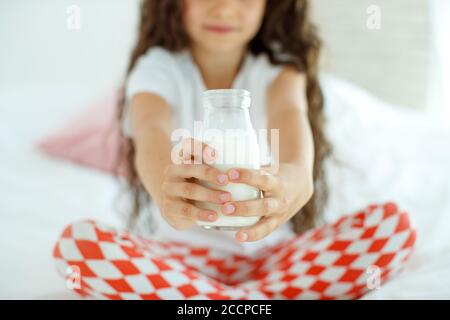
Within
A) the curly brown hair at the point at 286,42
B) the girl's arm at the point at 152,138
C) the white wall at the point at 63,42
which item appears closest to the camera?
the girl's arm at the point at 152,138

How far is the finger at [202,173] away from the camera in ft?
1.76

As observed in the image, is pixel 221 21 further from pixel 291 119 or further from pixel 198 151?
pixel 198 151

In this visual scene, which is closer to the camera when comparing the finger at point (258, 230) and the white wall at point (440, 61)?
the finger at point (258, 230)

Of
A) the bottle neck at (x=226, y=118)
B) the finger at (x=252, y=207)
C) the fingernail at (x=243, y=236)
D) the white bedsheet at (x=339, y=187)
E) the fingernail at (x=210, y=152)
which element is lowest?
the white bedsheet at (x=339, y=187)

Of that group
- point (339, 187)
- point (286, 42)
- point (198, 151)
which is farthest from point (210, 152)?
point (339, 187)

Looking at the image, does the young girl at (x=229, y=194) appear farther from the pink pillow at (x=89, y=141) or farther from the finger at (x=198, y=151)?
the pink pillow at (x=89, y=141)

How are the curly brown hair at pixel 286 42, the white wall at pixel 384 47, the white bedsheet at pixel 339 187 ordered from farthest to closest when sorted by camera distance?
1. the white wall at pixel 384 47
2. the curly brown hair at pixel 286 42
3. the white bedsheet at pixel 339 187

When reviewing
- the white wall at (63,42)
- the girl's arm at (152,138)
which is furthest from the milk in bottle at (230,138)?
the white wall at (63,42)

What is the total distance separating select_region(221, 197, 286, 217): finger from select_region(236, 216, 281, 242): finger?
0.05 ft

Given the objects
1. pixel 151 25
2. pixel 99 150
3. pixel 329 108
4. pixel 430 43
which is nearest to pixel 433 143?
pixel 329 108

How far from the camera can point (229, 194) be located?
0.55 metres

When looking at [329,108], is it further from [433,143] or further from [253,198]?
[253,198]

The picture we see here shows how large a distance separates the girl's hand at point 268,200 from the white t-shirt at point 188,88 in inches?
11.3

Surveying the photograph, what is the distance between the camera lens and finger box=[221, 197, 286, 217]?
1.77ft
